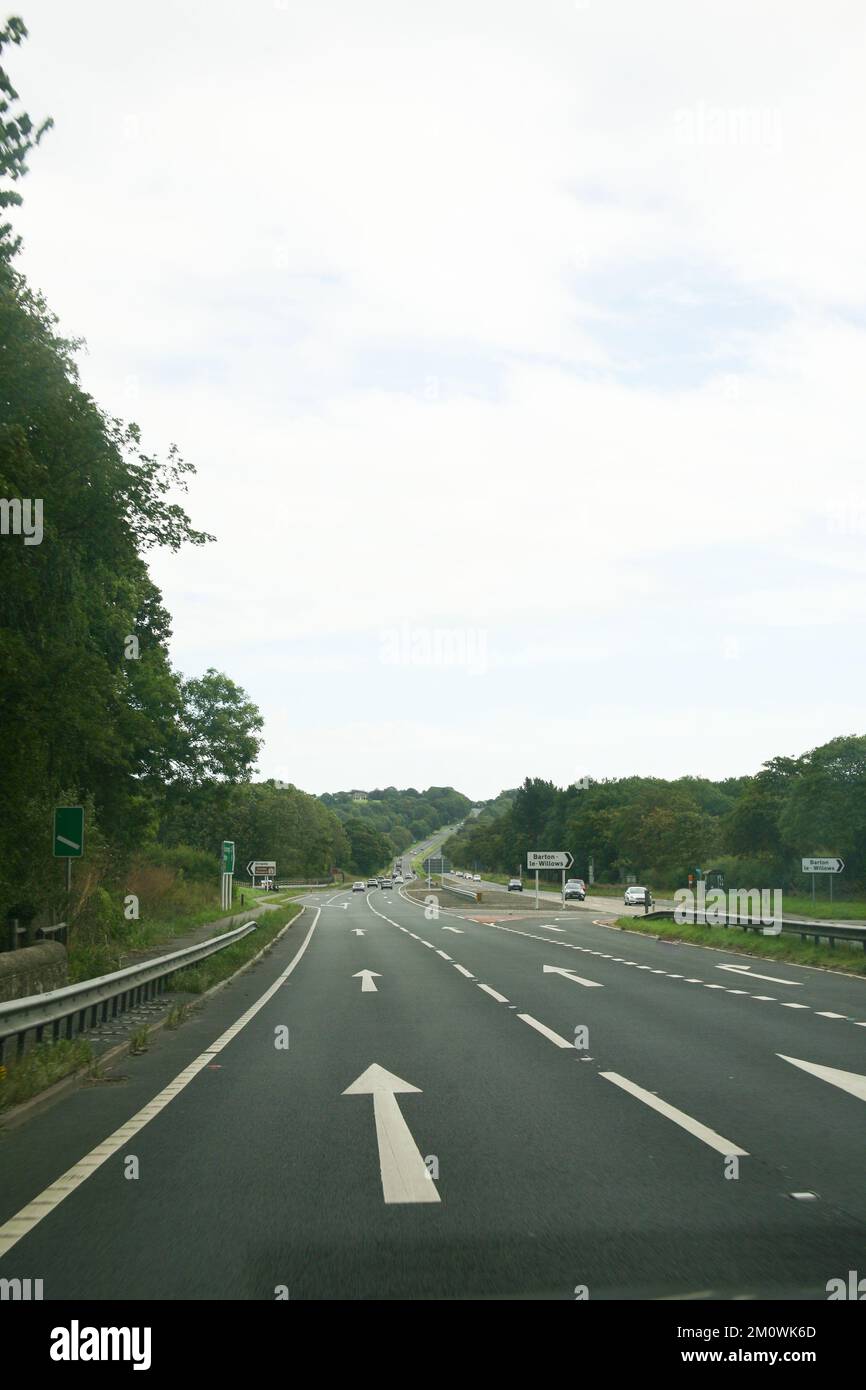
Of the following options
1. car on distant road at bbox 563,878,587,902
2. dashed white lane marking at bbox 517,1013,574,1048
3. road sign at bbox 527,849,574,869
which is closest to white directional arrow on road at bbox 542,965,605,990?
dashed white lane marking at bbox 517,1013,574,1048

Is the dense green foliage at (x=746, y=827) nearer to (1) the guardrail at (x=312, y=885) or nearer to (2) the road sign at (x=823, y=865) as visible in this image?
(2) the road sign at (x=823, y=865)

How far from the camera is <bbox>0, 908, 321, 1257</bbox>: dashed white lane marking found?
5.91m

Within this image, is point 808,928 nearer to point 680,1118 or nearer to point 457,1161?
point 680,1118

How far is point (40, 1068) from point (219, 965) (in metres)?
13.0

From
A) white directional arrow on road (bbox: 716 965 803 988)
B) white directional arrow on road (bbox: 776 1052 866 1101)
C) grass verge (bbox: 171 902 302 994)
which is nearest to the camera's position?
white directional arrow on road (bbox: 776 1052 866 1101)

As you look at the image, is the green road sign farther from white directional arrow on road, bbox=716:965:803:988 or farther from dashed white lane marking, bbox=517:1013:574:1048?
white directional arrow on road, bbox=716:965:803:988

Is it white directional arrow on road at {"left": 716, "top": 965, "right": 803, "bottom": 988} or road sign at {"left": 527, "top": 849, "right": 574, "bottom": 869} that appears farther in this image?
road sign at {"left": 527, "top": 849, "right": 574, "bottom": 869}

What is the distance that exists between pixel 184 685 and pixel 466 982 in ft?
130

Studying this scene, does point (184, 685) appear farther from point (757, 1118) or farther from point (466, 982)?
point (757, 1118)

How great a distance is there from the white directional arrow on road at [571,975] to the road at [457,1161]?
3884mm

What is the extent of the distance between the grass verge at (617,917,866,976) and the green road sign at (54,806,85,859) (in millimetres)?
14533

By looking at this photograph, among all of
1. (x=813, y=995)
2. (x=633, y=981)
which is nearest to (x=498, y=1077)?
(x=813, y=995)

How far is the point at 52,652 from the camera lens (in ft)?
56.3
